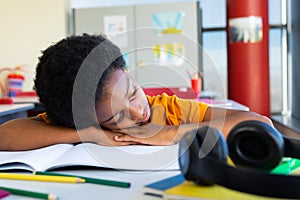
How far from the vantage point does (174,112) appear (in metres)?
1.01

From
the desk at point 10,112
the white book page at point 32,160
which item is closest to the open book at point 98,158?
the white book page at point 32,160

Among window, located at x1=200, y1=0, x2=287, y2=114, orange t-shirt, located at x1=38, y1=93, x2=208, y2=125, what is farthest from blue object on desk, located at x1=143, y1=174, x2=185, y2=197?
window, located at x1=200, y1=0, x2=287, y2=114

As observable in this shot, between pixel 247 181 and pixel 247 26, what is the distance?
335 centimetres

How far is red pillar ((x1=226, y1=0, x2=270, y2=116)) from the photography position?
3.56 meters

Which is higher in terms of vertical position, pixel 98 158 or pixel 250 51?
pixel 250 51

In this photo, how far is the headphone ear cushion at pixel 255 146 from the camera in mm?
392

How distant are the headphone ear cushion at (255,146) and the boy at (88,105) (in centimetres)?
35

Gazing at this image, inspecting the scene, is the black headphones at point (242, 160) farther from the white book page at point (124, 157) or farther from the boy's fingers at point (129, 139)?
the boy's fingers at point (129, 139)

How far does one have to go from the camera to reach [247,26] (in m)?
3.55

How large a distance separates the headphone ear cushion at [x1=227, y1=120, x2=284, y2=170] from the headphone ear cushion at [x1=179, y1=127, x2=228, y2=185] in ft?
0.04

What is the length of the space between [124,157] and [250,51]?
314 cm

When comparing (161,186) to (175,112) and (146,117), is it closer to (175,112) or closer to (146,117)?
(146,117)

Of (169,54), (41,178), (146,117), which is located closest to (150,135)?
(146,117)

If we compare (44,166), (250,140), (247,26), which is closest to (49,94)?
(44,166)
